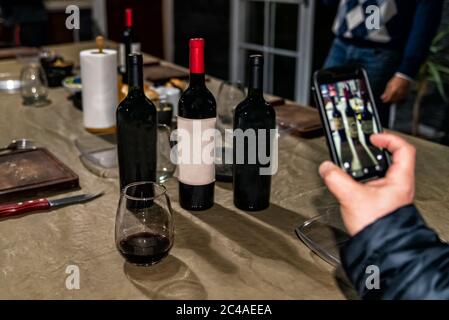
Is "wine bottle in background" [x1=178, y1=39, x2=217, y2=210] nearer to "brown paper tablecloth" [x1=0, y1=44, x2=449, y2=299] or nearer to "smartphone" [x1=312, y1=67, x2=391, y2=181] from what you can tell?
"brown paper tablecloth" [x1=0, y1=44, x2=449, y2=299]

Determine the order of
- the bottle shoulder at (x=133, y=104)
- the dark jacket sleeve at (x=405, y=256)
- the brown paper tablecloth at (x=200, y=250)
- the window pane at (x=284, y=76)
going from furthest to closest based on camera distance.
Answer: the window pane at (x=284, y=76) → the bottle shoulder at (x=133, y=104) → the brown paper tablecloth at (x=200, y=250) → the dark jacket sleeve at (x=405, y=256)

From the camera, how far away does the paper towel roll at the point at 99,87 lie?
1.57 meters

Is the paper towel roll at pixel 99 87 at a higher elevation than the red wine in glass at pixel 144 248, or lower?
higher

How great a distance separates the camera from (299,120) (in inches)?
66.3

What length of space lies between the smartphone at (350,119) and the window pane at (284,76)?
267 centimetres

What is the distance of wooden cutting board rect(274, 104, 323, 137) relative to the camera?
5.27 ft

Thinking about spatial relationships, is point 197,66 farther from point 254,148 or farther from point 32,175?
point 32,175

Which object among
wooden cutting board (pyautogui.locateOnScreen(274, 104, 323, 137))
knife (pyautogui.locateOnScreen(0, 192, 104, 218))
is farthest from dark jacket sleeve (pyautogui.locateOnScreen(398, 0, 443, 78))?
knife (pyautogui.locateOnScreen(0, 192, 104, 218))

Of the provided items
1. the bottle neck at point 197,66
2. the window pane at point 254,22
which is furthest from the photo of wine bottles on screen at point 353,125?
the window pane at point 254,22

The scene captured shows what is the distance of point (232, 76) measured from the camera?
461cm

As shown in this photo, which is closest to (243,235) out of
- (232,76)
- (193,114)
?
(193,114)

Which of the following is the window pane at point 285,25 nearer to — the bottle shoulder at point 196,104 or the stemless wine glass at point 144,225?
the bottle shoulder at point 196,104

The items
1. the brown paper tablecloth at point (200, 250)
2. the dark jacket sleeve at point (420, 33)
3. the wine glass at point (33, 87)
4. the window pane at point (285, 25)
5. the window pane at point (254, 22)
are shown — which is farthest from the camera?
the window pane at point (254, 22)

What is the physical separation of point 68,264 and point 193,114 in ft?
1.20
